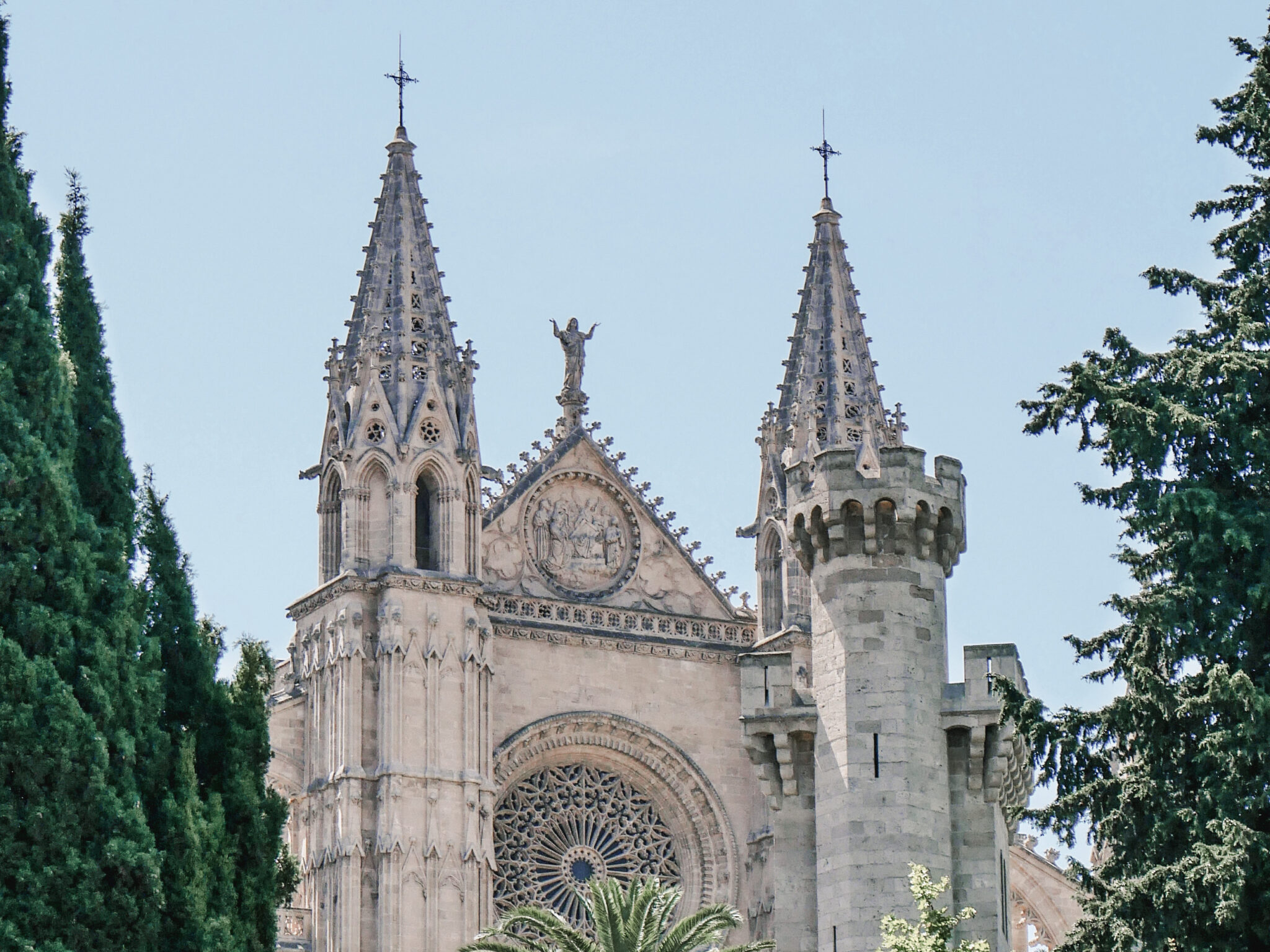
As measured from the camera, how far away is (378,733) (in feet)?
153

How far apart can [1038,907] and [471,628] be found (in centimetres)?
1062

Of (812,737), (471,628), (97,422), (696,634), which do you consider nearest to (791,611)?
(696,634)

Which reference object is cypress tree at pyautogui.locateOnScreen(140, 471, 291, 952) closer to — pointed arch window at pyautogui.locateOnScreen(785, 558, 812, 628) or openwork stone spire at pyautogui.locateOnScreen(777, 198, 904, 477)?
pointed arch window at pyautogui.locateOnScreen(785, 558, 812, 628)

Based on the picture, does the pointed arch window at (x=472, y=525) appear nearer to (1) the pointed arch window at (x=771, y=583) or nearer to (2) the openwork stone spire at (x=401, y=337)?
(2) the openwork stone spire at (x=401, y=337)

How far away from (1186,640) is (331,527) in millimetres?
20541

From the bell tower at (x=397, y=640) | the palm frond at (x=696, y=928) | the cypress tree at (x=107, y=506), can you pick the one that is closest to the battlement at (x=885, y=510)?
the palm frond at (x=696, y=928)

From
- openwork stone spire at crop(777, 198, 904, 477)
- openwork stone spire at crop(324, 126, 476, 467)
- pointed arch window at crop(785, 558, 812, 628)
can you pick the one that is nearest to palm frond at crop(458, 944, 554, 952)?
openwork stone spire at crop(324, 126, 476, 467)

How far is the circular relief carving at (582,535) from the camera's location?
166 feet

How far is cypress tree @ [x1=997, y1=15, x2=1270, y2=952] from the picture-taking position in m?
30.0

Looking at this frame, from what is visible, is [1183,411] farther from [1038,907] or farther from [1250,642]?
[1038,907]

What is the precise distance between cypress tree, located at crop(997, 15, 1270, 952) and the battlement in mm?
2512

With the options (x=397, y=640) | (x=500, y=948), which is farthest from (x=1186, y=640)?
(x=397, y=640)

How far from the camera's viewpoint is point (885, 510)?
34500 millimetres

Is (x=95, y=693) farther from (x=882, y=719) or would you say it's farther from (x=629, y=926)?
(x=882, y=719)
